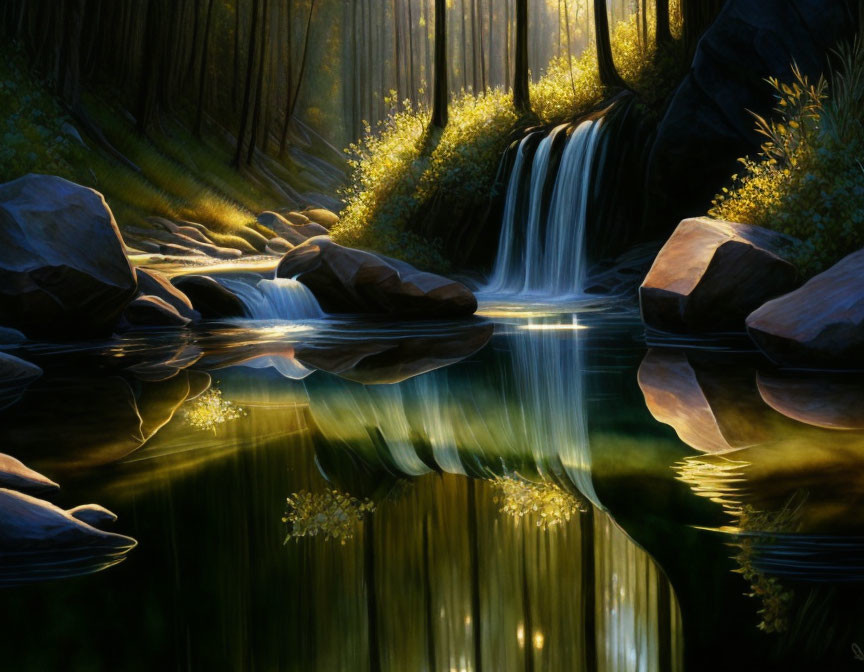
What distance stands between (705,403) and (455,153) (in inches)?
444

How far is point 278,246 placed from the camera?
20234mm

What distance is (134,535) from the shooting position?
2.75 meters

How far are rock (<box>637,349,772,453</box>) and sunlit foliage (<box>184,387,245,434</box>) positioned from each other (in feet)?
7.02

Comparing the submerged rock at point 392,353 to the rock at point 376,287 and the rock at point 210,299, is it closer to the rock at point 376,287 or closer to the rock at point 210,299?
the rock at point 376,287

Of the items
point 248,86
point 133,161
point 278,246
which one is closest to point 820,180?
point 278,246

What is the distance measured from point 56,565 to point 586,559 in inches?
55.5

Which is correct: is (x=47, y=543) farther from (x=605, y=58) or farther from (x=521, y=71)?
(x=521, y=71)

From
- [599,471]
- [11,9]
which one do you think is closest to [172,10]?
[11,9]

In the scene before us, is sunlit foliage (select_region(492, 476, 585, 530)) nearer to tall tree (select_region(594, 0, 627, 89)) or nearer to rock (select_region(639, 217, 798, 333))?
rock (select_region(639, 217, 798, 333))

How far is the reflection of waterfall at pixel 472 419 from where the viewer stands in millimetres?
3658

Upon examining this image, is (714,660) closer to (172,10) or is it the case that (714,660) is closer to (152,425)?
(152,425)

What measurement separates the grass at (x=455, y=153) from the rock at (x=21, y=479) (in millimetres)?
11669

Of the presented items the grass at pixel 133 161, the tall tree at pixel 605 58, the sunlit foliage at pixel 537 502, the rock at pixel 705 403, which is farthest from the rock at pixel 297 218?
the sunlit foliage at pixel 537 502

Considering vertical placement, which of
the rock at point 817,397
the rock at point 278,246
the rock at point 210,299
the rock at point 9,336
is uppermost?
the rock at point 278,246
